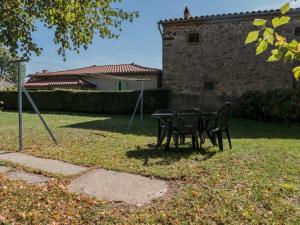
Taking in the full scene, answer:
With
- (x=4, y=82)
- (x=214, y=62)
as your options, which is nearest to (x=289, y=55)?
(x=4, y=82)

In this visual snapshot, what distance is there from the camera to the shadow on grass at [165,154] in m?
6.37

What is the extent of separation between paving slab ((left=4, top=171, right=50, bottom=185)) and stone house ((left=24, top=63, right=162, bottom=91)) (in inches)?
611

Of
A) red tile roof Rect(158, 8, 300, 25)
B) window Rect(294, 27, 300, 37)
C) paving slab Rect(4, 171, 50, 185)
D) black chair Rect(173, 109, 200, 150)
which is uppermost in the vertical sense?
red tile roof Rect(158, 8, 300, 25)

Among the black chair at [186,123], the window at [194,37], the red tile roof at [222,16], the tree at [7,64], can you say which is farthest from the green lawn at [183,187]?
the window at [194,37]

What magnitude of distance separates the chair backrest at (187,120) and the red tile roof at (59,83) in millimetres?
18326

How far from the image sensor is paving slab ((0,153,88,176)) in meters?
5.68

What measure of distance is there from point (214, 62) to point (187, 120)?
9.87 m

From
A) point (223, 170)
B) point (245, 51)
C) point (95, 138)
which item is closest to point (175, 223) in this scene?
point (223, 170)

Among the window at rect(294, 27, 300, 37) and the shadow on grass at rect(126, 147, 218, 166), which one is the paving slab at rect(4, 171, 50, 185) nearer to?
the shadow on grass at rect(126, 147, 218, 166)

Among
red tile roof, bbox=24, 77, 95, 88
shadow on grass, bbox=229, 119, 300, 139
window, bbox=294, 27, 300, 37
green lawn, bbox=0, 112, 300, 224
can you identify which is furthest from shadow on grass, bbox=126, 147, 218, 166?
red tile roof, bbox=24, 77, 95, 88

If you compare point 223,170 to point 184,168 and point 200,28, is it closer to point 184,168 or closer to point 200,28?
point 184,168

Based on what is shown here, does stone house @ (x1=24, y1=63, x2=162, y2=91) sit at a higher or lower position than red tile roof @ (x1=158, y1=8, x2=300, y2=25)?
lower

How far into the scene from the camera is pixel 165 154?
6.98 metres

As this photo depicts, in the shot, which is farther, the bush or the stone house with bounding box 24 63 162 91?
the stone house with bounding box 24 63 162 91
